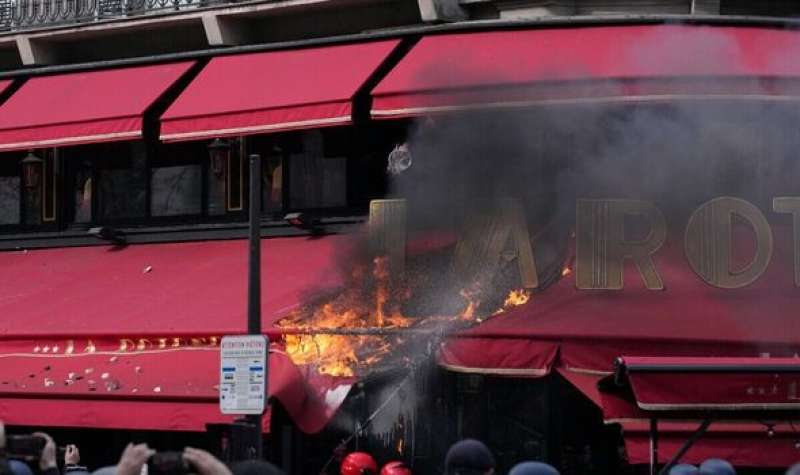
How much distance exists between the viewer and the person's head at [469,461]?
26.9ft

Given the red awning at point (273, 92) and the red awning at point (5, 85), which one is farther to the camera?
the red awning at point (5, 85)

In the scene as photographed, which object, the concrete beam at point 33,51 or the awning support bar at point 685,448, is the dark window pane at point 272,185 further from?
the awning support bar at point 685,448

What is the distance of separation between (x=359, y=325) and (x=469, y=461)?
7.48 m

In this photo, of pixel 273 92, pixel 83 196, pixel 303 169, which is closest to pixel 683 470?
pixel 273 92

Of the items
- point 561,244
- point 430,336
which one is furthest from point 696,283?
point 430,336

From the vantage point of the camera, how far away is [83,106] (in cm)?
1834

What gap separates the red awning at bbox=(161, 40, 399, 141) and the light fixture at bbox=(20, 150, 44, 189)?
249 centimetres

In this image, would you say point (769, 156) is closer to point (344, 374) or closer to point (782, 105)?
point (782, 105)

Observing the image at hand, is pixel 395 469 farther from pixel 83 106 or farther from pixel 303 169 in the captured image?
pixel 83 106

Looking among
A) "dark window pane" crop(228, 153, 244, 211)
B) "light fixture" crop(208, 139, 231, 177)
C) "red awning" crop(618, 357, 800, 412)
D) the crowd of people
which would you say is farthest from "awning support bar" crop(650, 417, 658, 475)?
"light fixture" crop(208, 139, 231, 177)

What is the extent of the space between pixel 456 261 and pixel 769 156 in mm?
2734

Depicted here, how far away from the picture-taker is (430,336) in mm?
15281

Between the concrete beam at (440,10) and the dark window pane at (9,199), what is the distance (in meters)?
5.42

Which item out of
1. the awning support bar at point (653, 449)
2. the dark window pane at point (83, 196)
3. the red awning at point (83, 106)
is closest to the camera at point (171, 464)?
the awning support bar at point (653, 449)
